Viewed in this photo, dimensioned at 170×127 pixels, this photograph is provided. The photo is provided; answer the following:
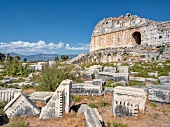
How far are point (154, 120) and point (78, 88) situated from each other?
11.4ft

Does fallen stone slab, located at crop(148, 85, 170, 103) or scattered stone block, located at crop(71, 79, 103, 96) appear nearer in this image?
fallen stone slab, located at crop(148, 85, 170, 103)

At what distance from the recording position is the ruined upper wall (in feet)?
82.7

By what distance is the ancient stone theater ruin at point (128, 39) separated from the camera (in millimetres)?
19527

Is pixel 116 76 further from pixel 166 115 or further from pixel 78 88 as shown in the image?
pixel 166 115

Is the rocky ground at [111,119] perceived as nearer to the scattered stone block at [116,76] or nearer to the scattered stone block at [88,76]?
the scattered stone block at [116,76]

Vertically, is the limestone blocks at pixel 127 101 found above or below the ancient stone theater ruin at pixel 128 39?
below

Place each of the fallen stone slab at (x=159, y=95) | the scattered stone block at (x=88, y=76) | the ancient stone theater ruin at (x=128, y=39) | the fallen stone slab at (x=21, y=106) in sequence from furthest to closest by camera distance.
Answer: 1. the ancient stone theater ruin at (x=128, y=39)
2. the scattered stone block at (x=88, y=76)
3. the fallen stone slab at (x=159, y=95)
4. the fallen stone slab at (x=21, y=106)

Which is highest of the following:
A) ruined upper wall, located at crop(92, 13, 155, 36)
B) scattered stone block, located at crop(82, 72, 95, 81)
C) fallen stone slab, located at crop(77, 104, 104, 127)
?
ruined upper wall, located at crop(92, 13, 155, 36)

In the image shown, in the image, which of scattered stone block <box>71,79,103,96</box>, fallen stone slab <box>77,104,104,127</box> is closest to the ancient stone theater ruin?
scattered stone block <box>71,79,103,96</box>

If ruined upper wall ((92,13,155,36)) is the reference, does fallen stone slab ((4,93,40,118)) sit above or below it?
below

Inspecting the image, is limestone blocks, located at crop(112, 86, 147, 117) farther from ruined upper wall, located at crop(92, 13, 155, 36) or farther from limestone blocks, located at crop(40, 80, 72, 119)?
ruined upper wall, located at crop(92, 13, 155, 36)

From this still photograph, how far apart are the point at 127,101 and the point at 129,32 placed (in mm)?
24048

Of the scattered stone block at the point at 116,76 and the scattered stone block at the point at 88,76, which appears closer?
the scattered stone block at the point at 116,76

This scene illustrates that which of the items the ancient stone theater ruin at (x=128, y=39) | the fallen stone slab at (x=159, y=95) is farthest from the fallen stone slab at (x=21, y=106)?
the ancient stone theater ruin at (x=128, y=39)
